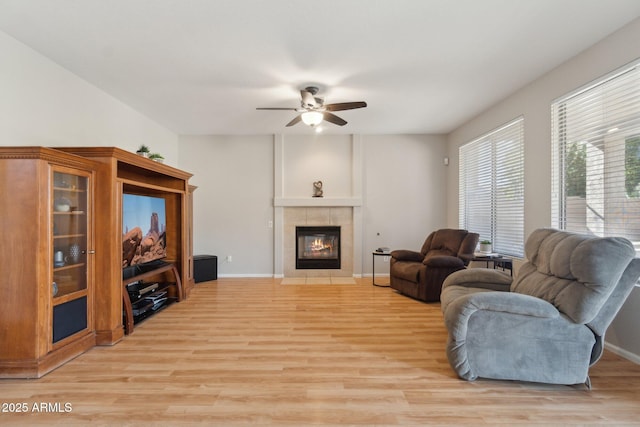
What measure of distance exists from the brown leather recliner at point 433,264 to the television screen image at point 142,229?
339 centimetres

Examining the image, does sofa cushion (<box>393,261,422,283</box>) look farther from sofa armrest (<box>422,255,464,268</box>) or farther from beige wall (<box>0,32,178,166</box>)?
beige wall (<box>0,32,178,166</box>)

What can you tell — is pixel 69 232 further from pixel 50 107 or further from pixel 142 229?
pixel 50 107

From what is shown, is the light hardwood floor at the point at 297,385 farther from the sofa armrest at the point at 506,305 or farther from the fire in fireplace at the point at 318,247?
the fire in fireplace at the point at 318,247

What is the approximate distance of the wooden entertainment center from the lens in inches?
92.1

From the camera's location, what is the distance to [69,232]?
2717 mm

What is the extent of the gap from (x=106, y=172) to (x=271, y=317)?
2.26 m

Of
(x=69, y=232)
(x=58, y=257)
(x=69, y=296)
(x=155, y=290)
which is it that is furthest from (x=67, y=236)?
(x=155, y=290)

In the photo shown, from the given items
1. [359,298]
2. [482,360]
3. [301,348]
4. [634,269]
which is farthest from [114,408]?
[634,269]

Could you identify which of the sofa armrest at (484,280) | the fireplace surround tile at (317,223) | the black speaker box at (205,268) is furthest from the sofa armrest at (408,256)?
the black speaker box at (205,268)

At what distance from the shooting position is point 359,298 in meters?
4.51

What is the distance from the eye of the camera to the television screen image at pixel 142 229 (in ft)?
11.2

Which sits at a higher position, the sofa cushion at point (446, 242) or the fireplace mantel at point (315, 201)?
the fireplace mantel at point (315, 201)

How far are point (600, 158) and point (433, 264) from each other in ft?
6.82

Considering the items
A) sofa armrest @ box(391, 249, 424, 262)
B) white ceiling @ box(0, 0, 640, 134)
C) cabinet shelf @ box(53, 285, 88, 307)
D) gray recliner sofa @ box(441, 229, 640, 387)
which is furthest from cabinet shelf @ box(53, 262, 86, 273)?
sofa armrest @ box(391, 249, 424, 262)
